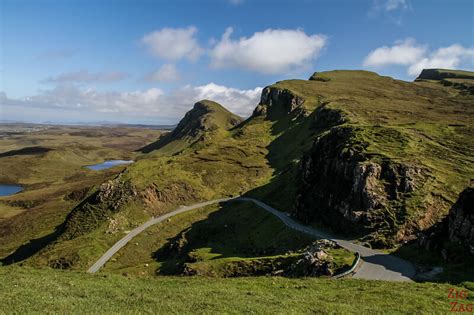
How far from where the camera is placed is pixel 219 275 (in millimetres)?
59156

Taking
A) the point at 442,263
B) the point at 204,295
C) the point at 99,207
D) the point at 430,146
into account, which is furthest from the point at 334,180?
the point at 99,207

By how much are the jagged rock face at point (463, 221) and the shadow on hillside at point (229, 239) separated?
2509 centimetres

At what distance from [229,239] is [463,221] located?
58.5 metres

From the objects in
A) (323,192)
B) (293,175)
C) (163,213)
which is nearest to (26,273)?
(323,192)

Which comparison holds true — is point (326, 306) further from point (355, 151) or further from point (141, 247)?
point (141, 247)

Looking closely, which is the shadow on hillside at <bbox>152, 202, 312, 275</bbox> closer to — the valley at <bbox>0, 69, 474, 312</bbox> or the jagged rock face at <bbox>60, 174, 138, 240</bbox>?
the valley at <bbox>0, 69, 474, 312</bbox>

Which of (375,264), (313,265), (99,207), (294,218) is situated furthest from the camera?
(99,207)

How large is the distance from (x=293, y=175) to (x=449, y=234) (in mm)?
77076

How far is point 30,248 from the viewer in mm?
120688

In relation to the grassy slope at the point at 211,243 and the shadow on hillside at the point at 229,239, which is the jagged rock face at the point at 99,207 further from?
the shadow on hillside at the point at 229,239

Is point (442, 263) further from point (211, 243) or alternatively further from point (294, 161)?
point (294, 161)

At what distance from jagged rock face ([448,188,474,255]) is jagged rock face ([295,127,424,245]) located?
11.2m

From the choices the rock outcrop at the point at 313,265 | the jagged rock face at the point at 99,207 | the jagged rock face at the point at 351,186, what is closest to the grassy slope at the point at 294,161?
the jagged rock face at the point at 351,186

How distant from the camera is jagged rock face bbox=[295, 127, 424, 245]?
66500 millimetres
